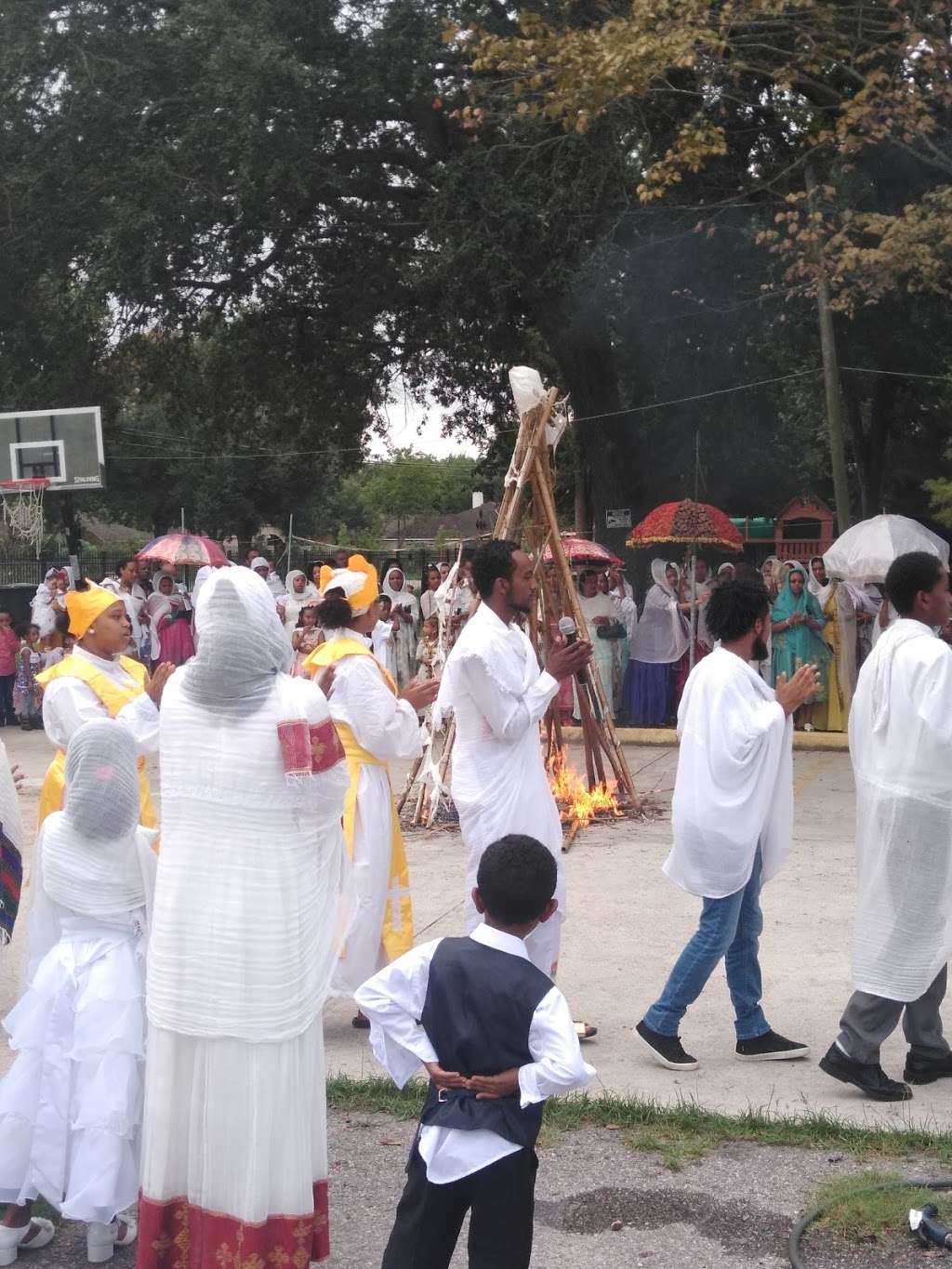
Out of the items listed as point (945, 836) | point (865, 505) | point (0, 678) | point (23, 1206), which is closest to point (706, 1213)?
point (945, 836)

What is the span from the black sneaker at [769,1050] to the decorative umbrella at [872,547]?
8318 mm

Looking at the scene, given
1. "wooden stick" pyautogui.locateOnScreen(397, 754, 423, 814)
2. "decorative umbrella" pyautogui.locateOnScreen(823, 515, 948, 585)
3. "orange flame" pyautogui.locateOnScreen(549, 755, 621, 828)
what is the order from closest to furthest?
"orange flame" pyautogui.locateOnScreen(549, 755, 621, 828)
"wooden stick" pyautogui.locateOnScreen(397, 754, 423, 814)
"decorative umbrella" pyautogui.locateOnScreen(823, 515, 948, 585)

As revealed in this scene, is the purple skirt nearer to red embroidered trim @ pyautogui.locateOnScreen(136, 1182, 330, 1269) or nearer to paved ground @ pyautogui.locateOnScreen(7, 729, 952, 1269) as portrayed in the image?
paved ground @ pyautogui.locateOnScreen(7, 729, 952, 1269)

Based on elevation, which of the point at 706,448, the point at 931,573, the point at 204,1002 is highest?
the point at 706,448

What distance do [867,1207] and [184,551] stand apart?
14.6m

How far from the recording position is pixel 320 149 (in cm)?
1805

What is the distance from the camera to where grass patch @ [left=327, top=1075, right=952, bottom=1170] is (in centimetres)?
446

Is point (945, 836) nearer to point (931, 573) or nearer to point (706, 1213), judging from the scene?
point (931, 573)

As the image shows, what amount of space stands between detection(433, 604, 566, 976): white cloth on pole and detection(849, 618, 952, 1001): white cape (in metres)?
1.12

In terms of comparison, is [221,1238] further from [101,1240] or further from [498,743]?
[498,743]

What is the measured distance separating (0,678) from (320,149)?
7583mm

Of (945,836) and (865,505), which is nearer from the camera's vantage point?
(945,836)

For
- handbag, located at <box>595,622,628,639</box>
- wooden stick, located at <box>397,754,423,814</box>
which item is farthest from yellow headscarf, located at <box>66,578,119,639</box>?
handbag, located at <box>595,622,628,639</box>

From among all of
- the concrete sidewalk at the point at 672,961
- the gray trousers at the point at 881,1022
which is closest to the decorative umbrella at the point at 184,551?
the concrete sidewalk at the point at 672,961
